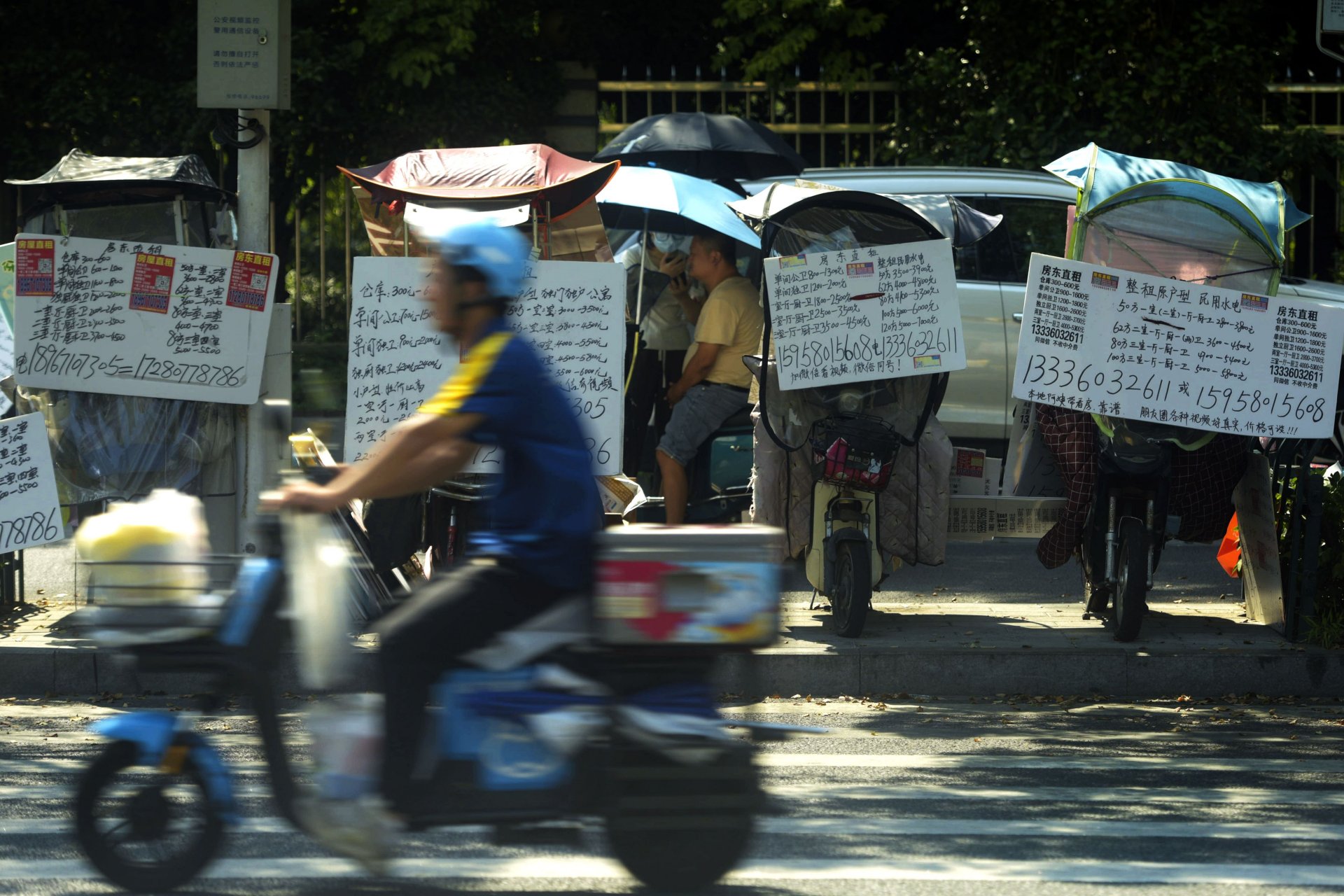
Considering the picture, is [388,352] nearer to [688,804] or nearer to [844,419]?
[844,419]

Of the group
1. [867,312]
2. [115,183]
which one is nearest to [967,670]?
[867,312]

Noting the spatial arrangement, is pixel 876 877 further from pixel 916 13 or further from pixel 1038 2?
pixel 916 13

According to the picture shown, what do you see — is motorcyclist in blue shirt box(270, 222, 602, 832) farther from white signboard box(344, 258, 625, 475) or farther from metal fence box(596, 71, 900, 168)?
metal fence box(596, 71, 900, 168)

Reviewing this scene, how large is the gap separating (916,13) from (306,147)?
19.8 ft

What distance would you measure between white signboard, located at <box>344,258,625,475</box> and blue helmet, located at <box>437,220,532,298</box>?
3.51m

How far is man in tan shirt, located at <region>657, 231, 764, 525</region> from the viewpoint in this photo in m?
8.37

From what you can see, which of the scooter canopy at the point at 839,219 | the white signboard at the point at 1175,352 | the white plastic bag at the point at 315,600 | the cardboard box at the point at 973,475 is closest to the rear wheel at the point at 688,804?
the white plastic bag at the point at 315,600

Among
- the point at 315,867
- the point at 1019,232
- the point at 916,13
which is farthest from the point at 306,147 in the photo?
the point at 315,867

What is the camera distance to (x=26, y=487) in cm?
733

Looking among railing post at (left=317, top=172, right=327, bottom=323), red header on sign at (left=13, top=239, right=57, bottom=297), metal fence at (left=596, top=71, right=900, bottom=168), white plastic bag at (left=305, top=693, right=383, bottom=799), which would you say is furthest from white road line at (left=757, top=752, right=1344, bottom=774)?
metal fence at (left=596, top=71, right=900, bottom=168)

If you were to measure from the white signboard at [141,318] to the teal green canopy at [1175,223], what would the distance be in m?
3.83

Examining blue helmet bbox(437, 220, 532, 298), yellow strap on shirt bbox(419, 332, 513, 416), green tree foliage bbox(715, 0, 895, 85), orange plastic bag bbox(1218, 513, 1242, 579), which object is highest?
green tree foliage bbox(715, 0, 895, 85)

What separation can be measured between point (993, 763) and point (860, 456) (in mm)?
1911

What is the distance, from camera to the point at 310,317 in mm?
15883
